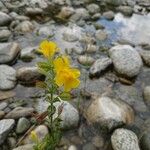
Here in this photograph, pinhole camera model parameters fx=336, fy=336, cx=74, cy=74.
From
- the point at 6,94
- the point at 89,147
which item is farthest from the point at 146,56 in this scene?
the point at 6,94

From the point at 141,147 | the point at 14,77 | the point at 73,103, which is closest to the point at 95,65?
the point at 73,103

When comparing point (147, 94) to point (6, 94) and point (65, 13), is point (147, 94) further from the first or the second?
point (65, 13)

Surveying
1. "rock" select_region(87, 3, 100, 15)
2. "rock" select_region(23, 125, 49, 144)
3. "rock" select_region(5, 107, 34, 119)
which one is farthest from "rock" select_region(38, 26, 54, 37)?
"rock" select_region(23, 125, 49, 144)

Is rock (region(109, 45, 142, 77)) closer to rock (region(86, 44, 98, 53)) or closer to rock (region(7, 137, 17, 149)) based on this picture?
rock (region(86, 44, 98, 53))

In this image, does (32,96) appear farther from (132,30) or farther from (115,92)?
(132,30)

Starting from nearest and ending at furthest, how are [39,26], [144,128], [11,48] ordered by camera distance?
[144,128] < [11,48] < [39,26]

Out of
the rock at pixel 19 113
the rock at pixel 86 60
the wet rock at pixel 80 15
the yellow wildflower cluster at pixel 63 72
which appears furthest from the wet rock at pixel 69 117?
the wet rock at pixel 80 15
